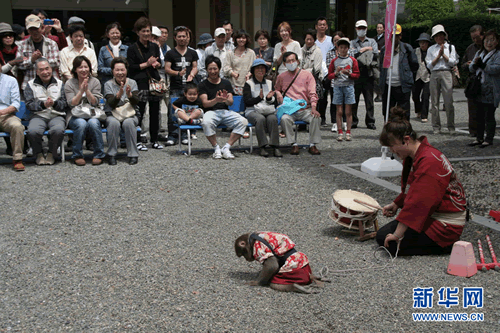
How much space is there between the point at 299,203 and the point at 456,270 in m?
2.33

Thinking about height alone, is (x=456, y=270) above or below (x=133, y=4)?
below

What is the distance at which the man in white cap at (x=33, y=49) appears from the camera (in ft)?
28.5

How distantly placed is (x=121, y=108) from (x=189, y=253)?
440 cm

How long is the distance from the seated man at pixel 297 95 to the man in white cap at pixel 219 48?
1.59 meters

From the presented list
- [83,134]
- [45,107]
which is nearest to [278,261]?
[83,134]

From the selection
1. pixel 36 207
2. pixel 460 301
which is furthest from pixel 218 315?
Answer: pixel 36 207

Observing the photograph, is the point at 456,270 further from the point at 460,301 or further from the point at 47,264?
the point at 47,264

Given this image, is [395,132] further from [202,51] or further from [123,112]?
[202,51]

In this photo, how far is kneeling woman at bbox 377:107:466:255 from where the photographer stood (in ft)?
14.1

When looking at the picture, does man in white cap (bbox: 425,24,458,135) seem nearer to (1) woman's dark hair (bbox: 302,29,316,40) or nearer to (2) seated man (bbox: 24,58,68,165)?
(1) woman's dark hair (bbox: 302,29,316,40)

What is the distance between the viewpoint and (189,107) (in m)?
9.01

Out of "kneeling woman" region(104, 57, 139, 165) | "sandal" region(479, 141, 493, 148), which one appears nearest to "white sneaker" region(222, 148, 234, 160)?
"kneeling woman" region(104, 57, 139, 165)

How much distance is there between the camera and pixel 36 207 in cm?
612

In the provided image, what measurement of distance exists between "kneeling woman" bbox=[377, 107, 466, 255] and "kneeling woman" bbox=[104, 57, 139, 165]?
15.6 feet
